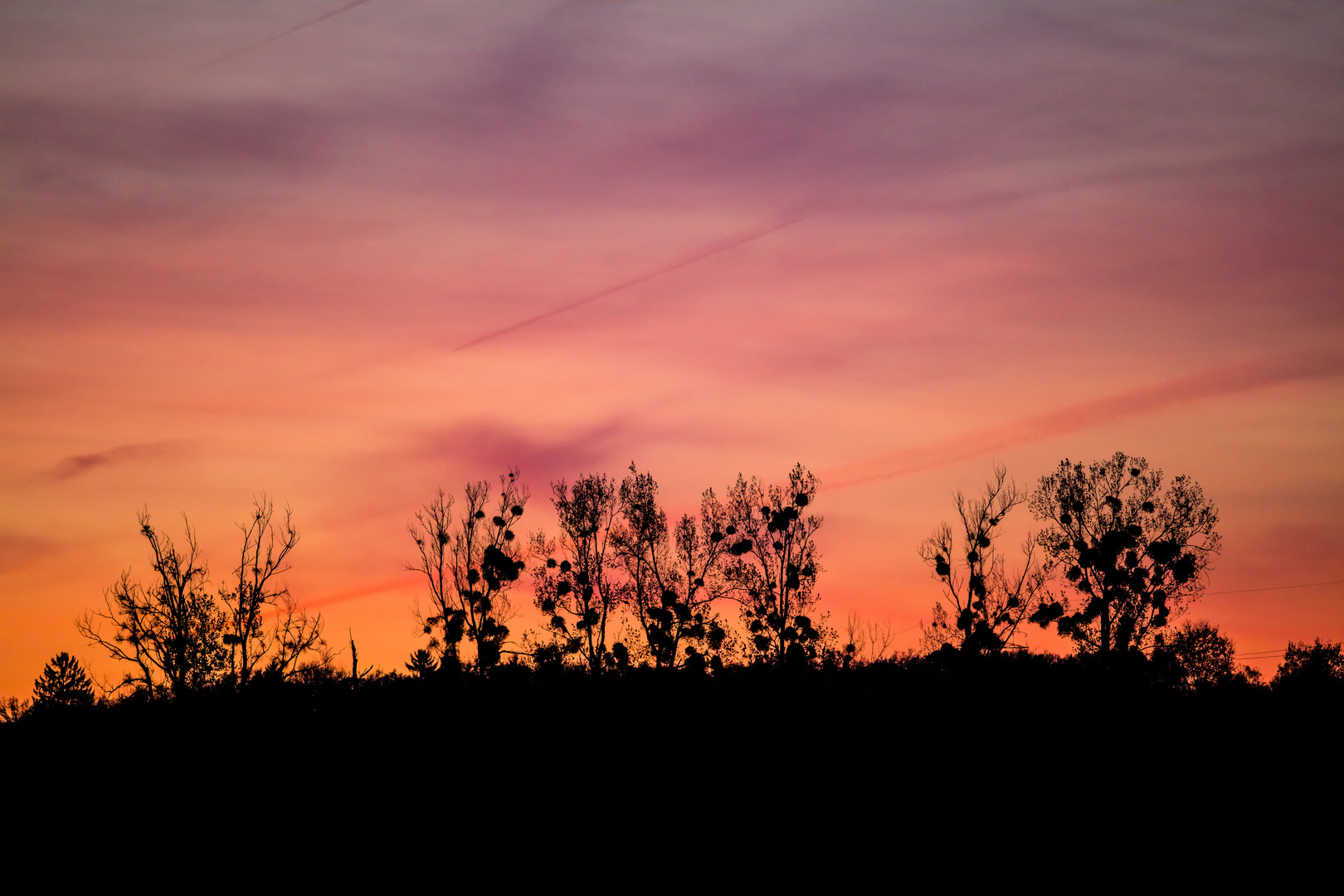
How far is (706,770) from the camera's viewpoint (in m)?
60.5

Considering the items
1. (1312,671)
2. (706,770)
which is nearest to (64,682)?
(706,770)

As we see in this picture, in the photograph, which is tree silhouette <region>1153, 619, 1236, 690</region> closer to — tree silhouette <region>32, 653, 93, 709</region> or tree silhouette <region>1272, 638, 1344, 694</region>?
tree silhouette <region>1272, 638, 1344, 694</region>

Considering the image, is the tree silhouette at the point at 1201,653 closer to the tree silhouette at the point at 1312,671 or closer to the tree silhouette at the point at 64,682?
the tree silhouette at the point at 1312,671

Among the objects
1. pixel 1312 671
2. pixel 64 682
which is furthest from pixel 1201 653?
pixel 64 682

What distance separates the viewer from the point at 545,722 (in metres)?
63.0

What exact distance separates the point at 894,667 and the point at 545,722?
119 feet

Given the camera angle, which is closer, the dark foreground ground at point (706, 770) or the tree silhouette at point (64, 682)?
the dark foreground ground at point (706, 770)

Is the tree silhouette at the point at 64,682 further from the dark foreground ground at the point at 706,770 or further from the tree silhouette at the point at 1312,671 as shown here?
the tree silhouette at the point at 1312,671

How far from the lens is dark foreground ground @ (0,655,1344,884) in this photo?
43.5 metres

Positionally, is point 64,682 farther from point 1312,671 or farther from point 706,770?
point 1312,671

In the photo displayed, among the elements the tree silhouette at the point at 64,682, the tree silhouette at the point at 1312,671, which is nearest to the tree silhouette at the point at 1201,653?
the tree silhouette at the point at 1312,671

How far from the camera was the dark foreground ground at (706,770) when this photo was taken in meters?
43.5

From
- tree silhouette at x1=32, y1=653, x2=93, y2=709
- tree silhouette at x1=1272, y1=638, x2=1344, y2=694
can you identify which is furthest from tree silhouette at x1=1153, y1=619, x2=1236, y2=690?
tree silhouette at x1=32, y1=653, x2=93, y2=709

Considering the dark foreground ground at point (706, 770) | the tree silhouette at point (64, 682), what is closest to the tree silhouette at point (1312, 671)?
the dark foreground ground at point (706, 770)
